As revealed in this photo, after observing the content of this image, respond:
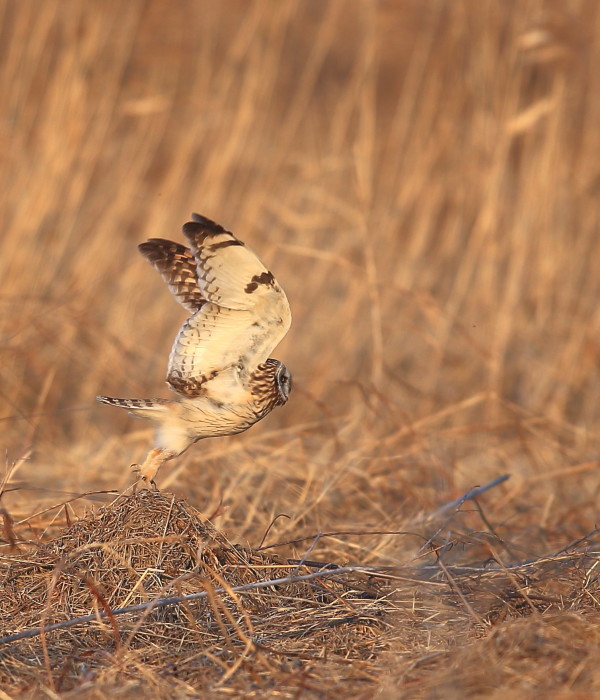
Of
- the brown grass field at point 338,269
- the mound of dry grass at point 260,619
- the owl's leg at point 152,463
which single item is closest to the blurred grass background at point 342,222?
the brown grass field at point 338,269

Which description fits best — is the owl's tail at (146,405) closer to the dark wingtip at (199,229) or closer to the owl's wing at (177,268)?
the owl's wing at (177,268)

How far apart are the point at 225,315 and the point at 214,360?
22 cm

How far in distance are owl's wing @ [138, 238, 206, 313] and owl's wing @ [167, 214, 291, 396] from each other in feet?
0.52

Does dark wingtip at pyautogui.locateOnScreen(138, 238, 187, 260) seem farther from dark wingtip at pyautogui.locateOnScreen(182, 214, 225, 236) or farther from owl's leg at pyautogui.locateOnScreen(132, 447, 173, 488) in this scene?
owl's leg at pyautogui.locateOnScreen(132, 447, 173, 488)

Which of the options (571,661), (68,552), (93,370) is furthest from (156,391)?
(571,661)

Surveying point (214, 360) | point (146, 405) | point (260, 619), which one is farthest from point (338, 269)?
point (260, 619)

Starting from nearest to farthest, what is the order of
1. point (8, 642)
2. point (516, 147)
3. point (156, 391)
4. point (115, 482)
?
point (8, 642) < point (115, 482) < point (156, 391) < point (516, 147)

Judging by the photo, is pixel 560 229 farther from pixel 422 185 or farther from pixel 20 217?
pixel 20 217

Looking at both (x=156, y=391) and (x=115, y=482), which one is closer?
(x=115, y=482)

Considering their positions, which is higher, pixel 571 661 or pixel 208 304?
pixel 208 304

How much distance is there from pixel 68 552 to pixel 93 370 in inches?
119

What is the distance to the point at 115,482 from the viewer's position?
14.7 feet

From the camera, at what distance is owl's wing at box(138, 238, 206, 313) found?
3.60m

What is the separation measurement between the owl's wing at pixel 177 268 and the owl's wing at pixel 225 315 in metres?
0.16
